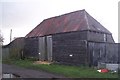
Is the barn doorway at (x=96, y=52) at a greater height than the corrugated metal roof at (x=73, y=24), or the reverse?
the corrugated metal roof at (x=73, y=24)

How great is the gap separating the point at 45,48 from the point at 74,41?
25.5ft

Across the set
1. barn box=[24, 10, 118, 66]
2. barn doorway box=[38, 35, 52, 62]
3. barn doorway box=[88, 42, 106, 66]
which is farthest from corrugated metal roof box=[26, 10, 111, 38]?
barn doorway box=[88, 42, 106, 66]

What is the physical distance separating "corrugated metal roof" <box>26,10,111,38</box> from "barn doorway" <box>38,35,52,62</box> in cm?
88

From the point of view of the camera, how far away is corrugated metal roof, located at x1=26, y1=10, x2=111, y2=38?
29.0m

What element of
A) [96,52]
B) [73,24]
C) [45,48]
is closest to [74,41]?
[73,24]

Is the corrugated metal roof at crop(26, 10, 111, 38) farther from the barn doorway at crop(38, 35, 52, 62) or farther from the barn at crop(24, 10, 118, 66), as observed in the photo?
the barn doorway at crop(38, 35, 52, 62)

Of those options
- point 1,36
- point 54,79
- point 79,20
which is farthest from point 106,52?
point 1,36

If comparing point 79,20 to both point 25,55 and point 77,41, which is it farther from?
point 25,55

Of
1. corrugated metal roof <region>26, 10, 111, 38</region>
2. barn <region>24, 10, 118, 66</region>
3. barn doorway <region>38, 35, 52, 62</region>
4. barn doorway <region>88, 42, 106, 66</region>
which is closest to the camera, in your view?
barn doorway <region>88, 42, 106, 66</region>

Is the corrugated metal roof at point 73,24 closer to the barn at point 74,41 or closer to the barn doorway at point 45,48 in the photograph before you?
the barn at point 74,41

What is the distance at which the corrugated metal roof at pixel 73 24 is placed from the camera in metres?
29.0

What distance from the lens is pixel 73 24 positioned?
30.8m

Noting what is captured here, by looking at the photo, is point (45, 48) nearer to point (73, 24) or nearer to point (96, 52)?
point (73, 24)

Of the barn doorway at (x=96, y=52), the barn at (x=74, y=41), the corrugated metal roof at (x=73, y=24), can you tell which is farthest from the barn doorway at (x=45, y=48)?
the barn doorway at (x=96, y=52)
